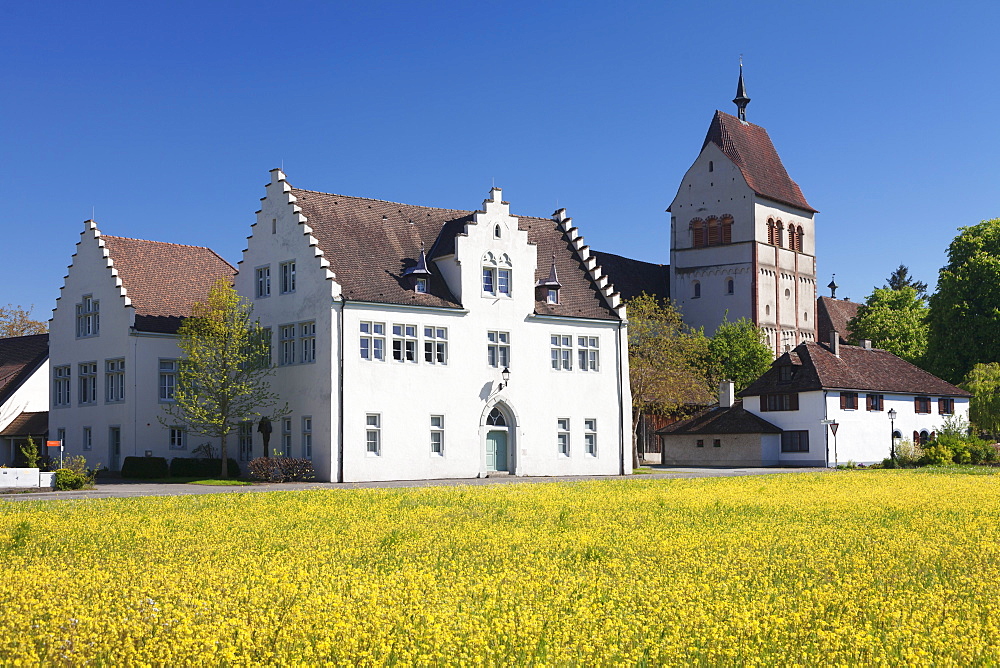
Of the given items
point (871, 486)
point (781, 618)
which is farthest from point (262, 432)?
point (781, 618)

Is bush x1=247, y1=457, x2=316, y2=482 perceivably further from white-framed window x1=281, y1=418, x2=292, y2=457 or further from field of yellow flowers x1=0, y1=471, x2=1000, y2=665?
field of yellow flowers x1=0, y1=471, x2=1000, y2=665

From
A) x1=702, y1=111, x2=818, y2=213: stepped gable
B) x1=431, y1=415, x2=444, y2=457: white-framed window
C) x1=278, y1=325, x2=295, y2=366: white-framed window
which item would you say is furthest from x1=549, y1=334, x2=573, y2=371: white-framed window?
x1=702, y1=111, x2=818, y2=213: stepped gable

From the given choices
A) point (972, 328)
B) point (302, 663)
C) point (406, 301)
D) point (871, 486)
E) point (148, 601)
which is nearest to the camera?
point (302, 663)

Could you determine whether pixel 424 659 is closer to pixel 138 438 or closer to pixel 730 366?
pixel 138 438

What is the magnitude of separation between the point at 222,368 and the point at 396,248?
922 cm

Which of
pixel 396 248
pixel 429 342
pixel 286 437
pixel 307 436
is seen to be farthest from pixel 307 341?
pixel 396 248

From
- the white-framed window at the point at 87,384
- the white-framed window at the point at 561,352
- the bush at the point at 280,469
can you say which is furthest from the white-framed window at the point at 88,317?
the white-framed window at the point at 561,352

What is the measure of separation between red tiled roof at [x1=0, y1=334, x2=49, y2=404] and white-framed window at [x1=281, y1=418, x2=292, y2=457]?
21.0 m

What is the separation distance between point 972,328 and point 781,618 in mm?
79700

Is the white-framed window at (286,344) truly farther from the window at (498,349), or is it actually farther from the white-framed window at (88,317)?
the white-framed window at (88,317)

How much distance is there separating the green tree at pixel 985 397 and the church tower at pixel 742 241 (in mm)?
24736

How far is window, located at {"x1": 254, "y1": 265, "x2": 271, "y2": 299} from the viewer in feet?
172

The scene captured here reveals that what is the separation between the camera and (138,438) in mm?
52125

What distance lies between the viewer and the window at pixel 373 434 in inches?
1900
